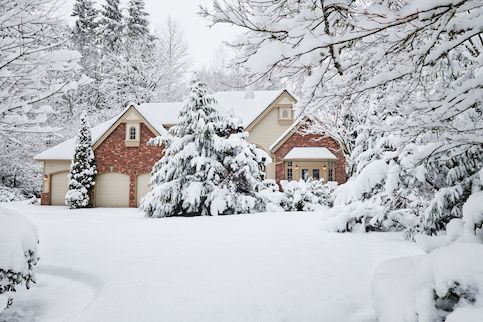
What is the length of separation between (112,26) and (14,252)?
36.4 meters

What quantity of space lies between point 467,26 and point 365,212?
6.14 meters

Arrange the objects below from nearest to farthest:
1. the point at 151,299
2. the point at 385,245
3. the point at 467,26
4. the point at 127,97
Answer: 1. the point at 467,26
2. the point at 151,299
3. the point at 385,245
4. the point at 127,97

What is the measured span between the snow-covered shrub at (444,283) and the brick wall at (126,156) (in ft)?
66.6

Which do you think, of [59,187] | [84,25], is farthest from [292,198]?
[84,25]

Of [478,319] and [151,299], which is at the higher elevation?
[478,319]

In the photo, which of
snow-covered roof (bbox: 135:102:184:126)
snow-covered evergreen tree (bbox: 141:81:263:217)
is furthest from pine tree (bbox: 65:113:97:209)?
snow-covered evergreen tree (bbox: 141:81:263:217)

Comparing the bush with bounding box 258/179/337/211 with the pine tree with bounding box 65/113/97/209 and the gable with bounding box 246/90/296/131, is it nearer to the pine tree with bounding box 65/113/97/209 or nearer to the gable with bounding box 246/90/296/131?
the gable with bounding box 246/90/296/131

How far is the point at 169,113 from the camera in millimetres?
24734

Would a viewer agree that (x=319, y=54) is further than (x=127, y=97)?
No

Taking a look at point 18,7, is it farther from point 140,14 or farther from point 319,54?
point 140,14

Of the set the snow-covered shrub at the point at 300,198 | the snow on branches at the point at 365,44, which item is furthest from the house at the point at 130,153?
the snow on branches at the point at 365,44

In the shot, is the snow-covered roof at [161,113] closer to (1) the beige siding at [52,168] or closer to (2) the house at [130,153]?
(2) the house at [130,153]

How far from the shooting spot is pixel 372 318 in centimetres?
350

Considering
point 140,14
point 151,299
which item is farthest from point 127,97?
point 151,299
